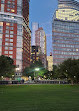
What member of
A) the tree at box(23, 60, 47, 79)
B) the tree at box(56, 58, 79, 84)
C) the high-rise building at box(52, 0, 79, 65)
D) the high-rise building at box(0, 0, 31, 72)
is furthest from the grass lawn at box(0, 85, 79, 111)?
the high-rise building at box(52, 0, 79, 65)

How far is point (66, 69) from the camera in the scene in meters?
71.8

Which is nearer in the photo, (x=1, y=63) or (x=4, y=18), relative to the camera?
(x=1, y=63)

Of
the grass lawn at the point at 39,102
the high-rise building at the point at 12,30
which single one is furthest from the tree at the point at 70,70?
the high-rise building at the point at 12,30

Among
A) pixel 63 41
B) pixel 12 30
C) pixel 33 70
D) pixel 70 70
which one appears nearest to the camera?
pixel 70 70

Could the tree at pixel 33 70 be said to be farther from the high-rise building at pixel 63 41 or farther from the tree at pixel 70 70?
the high-rise building at pixel 63 41

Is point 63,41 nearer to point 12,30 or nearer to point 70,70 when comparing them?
point 12,30

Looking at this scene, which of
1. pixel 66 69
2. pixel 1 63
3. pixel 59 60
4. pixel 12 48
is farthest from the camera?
pixel 59 60

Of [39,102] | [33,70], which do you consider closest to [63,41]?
[33,70]

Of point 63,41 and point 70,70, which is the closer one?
point 70,70

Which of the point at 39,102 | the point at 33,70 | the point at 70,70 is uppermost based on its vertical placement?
the point at 33,70

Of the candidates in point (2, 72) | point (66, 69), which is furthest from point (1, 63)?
point (66, 69)

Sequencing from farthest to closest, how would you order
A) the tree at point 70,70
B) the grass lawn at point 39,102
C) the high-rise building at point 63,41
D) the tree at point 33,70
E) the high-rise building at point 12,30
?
the high-rise building at point 63,41 → the high-rise building at point 12,30 → the tree at point 33,70 → the tree at point 70,70 → the grass lawn at point 39,102

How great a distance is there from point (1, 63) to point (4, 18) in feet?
284

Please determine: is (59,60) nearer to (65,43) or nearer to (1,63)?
(65,43)
